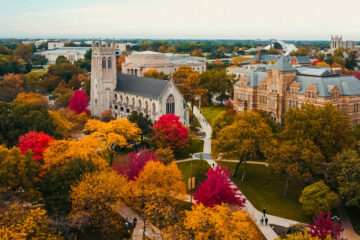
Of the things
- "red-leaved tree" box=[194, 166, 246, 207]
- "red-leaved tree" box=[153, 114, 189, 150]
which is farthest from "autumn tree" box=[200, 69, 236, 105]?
"red-leaved tree" box=[194, 166, 246, 207]

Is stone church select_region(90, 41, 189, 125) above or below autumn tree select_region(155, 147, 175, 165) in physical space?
above

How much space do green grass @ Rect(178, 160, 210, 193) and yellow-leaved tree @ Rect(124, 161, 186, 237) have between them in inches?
358

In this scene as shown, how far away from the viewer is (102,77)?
3605 inches

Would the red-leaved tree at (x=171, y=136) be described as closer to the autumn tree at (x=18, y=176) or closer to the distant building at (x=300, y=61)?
the autumn tree at (x=18, y=176)

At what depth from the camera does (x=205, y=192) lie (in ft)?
135

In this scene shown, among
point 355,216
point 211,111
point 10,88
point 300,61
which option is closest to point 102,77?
point 211,111

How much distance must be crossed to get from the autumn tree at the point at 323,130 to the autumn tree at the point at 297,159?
2066 millimetres

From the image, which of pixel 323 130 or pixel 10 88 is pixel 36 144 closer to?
pixel 323 130

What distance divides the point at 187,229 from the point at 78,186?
13444 mm

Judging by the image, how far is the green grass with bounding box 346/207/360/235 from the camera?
43094 mm

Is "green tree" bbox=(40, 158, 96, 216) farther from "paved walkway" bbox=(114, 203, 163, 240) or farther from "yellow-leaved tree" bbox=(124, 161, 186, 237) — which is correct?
"yellow-leaved tree" bbox=(124, 161, 186, 237)

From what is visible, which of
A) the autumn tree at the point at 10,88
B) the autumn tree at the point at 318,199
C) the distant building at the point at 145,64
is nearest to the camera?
the autumn tree at the point at 318,199

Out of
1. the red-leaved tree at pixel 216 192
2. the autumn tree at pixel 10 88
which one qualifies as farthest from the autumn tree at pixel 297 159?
the autumn tree at pixel 10 88

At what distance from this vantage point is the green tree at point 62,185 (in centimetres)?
4244
